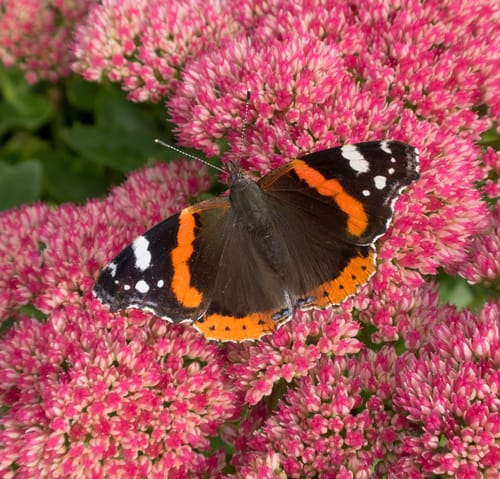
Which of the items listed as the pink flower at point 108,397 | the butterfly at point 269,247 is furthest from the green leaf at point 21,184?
the butterfly at point 269,247

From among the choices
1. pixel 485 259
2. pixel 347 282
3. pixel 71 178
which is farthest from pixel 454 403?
pixel 71 178

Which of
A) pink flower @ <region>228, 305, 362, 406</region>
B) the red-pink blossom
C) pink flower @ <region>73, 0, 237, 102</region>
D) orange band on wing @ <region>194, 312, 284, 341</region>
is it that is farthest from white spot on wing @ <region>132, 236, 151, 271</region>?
pink flower @ <region>73, 0, 237, 102</region>

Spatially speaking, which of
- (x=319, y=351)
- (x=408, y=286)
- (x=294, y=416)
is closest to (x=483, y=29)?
(x=408, y=286)

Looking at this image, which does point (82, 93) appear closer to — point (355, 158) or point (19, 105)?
point (19, 105)

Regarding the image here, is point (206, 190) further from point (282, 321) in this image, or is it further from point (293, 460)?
point (293, 460)

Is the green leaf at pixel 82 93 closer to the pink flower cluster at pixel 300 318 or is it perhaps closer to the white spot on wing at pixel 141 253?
the pink flower cluster at pixel 300 318

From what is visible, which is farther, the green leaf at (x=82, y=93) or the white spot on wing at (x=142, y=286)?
the green leaf at (x=82, y=93)
